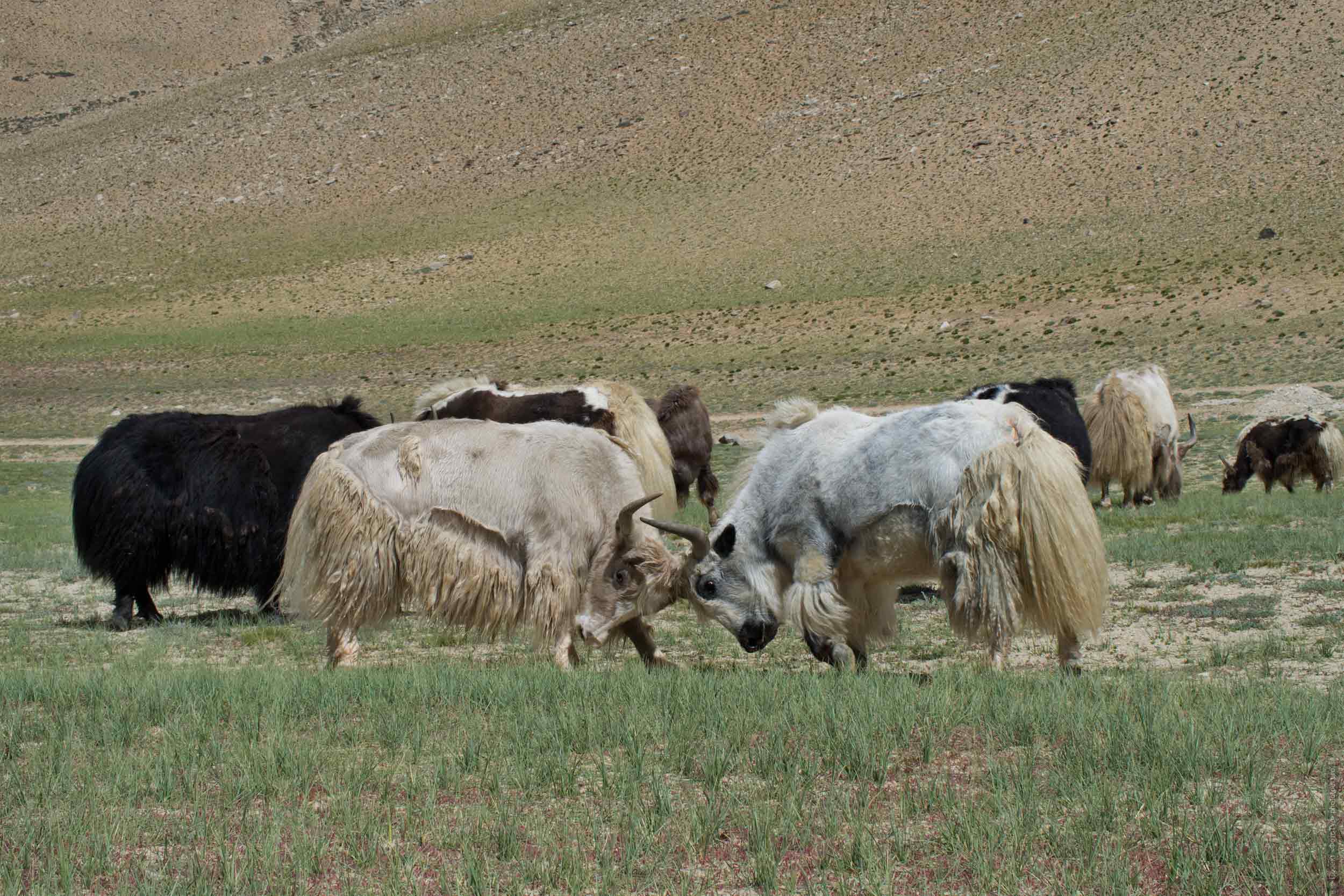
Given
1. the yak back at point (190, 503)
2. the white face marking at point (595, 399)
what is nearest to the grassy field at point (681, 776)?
the yak back at point (190, 503)

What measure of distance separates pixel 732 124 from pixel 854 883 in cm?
6748

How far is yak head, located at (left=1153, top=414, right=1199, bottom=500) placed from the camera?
1905cm

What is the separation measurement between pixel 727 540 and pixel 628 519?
2.05 feet

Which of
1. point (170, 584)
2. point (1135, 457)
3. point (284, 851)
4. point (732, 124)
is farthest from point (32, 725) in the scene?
point (732, 124)

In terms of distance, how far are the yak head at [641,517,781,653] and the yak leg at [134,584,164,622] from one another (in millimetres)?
5341

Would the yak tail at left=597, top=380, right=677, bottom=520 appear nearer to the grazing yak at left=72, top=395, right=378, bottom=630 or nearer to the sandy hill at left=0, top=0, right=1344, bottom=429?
the grazing yak at left=72, top=395, right=378, bottom=630

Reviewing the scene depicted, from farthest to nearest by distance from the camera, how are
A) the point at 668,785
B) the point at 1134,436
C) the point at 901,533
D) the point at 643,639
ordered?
the point at 1134,436 → the point at 643,639 → the point at 901,533 → the point at 668,785

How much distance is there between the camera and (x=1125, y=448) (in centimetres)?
A: 1858

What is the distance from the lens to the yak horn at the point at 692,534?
808 cm

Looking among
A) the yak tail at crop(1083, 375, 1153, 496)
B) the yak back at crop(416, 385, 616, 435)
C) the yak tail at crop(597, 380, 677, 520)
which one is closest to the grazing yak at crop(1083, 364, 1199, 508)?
the yak tail at crop(1083, 375, 1153, 496)

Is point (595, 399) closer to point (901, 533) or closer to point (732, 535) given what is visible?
point (732, 535)

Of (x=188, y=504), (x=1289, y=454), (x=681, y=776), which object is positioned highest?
(x=188, y=504)

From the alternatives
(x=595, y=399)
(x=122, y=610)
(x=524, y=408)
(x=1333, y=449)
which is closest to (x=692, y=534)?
(x=122, y=610)

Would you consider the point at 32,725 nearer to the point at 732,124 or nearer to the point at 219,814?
the point at 219,814
